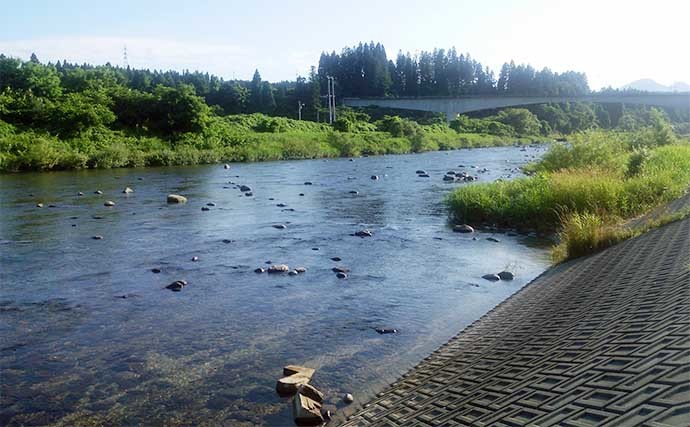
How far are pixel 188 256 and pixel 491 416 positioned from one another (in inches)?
527

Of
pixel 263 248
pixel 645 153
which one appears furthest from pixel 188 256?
pixel 645 153

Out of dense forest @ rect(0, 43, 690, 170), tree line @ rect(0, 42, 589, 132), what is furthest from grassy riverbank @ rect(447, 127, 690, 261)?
tree line @ rect(0, 42, 589, 132)

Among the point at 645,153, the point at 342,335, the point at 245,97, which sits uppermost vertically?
the point at 245,97

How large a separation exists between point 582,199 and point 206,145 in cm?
5327

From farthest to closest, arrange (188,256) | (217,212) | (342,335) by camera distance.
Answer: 1. (217,212)
2. (188,256)
3. (342,335)

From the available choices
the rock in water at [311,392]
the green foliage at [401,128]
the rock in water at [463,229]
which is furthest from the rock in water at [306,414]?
the green foliage at [401,128]

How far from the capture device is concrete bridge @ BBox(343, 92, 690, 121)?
86.4 meters

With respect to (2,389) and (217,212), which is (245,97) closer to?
(217,212)

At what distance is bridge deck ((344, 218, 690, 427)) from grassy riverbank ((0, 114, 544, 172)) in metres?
51.5

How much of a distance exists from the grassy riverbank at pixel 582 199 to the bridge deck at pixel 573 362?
370 cm

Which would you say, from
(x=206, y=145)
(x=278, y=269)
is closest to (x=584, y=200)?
(x=278, y=269)

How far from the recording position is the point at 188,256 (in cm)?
1741

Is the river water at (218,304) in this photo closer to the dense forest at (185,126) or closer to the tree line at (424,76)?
the dense forest at (185,126)

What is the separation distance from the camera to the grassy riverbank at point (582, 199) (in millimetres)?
14867
